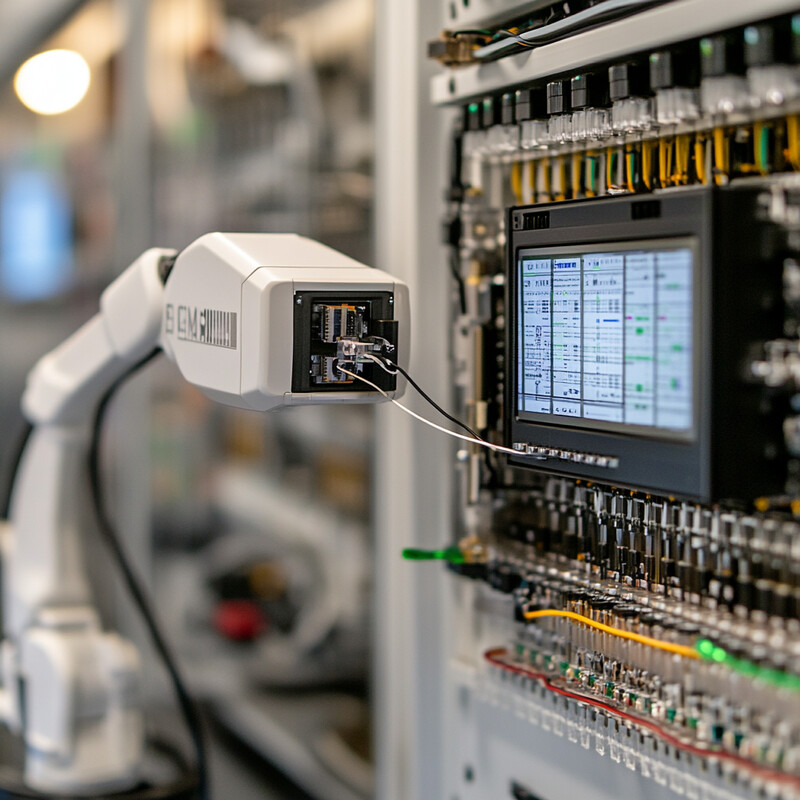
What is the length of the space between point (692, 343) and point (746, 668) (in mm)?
237

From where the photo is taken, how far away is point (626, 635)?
81cm

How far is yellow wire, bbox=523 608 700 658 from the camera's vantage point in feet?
2.48

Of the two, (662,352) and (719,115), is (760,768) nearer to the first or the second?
(662,352)

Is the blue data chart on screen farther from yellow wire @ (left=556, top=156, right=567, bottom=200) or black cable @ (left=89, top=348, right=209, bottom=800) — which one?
black cable @ (left=89, top=348, right=209, bottom=800)

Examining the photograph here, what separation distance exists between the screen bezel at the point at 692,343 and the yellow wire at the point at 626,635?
0.54 feet

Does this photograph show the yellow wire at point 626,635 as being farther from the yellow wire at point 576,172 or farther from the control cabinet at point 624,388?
the yellow wire at point 576,172

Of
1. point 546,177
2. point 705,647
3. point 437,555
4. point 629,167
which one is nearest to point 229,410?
point 437,555

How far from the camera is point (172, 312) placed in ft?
3.40

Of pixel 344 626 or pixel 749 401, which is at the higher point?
pixel 749 401

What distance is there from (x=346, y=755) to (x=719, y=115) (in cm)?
156

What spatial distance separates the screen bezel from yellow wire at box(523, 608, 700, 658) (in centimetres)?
16

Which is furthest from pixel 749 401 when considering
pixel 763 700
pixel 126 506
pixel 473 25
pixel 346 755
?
pixel 126 506

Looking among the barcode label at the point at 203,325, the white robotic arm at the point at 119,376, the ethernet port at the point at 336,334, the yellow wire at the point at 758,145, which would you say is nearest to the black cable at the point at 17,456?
the white robotic arm at the point at 119,376

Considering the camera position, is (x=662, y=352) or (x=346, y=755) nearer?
(x=662, y=352)
